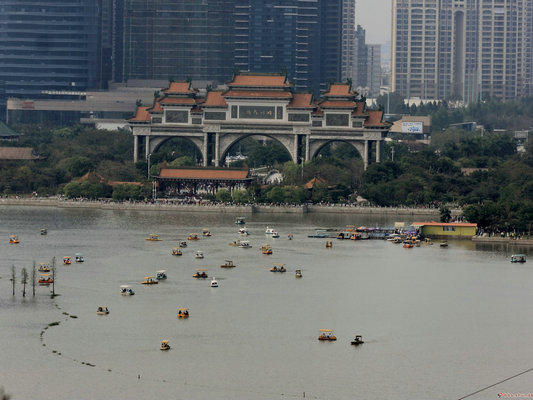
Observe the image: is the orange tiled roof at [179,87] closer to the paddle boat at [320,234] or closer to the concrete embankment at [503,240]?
the paddle boat at [320,234]

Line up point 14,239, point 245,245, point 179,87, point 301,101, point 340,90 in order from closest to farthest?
point 14,239 < point 245,245 < point 301,101 < point 340,90 < point 179,87

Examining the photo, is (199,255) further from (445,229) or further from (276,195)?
(276,195)

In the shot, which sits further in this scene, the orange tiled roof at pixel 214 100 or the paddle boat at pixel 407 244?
the orange tiled roof at pixel 214 100

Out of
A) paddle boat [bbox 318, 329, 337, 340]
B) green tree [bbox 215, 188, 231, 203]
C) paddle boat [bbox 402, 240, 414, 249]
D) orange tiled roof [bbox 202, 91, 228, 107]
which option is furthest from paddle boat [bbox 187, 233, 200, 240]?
orange tiled roof [bbox 202, 91, 228, 107]

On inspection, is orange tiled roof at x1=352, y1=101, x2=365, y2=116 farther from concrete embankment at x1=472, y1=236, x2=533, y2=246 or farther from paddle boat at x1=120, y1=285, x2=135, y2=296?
paddle boat at x1=120, y1=285, x2=135, y2=296

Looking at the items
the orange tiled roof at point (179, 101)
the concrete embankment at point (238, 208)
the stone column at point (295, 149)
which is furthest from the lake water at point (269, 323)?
the orange tiled roof at point (179, 101)

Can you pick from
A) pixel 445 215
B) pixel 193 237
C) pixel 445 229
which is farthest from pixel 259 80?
pixel 193 237
